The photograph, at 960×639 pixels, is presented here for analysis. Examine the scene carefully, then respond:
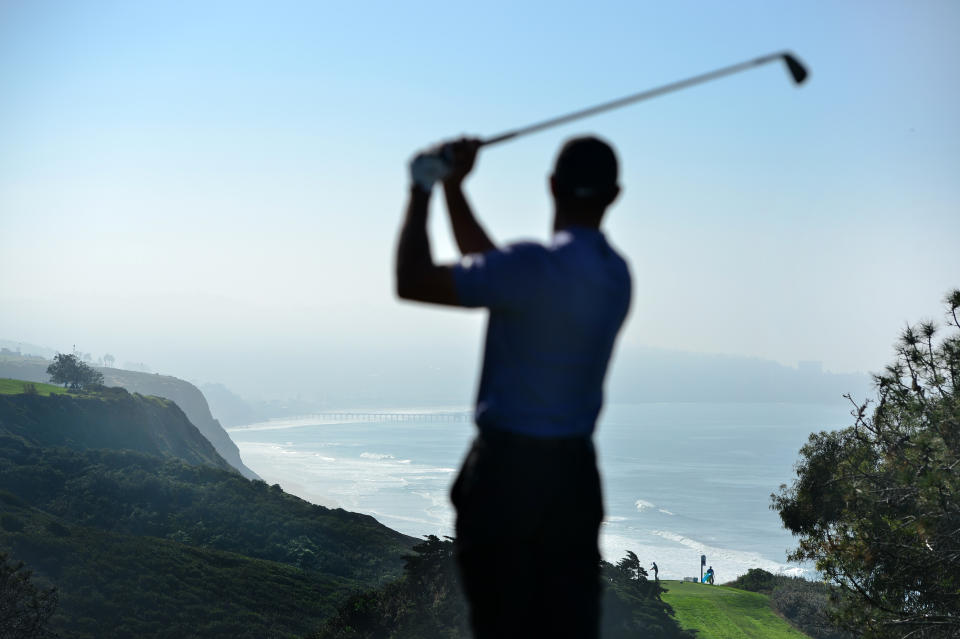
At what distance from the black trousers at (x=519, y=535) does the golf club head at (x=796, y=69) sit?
2.07m

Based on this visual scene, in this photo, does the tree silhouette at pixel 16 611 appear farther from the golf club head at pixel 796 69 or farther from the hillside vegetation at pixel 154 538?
the golf club head at pixel 796 69

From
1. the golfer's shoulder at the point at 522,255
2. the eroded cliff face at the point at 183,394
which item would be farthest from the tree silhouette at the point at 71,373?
the golfer's shoulder at the point at 522,255

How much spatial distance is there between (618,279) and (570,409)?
47 centimetres

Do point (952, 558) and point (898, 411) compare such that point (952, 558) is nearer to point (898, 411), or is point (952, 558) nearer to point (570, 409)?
point (898, 411)

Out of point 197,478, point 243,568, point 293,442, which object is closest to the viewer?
point 243,568

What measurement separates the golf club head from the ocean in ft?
148

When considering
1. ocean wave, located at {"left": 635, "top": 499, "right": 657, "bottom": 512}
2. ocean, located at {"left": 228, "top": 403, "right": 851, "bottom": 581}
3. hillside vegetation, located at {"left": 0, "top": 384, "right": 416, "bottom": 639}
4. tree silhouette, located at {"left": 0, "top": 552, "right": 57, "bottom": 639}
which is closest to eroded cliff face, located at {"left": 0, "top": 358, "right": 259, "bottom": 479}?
ocean, located at {"left": 228, "top": 403, "right": 851, "bottom": 581}

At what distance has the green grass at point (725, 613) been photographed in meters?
35.4

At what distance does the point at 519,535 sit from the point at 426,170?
123cm

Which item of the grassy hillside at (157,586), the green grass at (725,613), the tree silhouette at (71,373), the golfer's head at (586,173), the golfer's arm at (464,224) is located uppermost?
the golfer's head at (586,173)

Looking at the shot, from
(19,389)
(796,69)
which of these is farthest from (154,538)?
(796,69)

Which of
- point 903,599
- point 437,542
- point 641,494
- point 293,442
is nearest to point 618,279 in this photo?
point 903,599

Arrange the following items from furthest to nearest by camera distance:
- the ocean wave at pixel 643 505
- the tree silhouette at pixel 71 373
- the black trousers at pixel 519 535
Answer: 1. the ocean wave at pixel 643 505
2. the tree silhouette at pixel 71 373
3. the black trousers at pixel 519 535

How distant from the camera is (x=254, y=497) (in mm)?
54438
